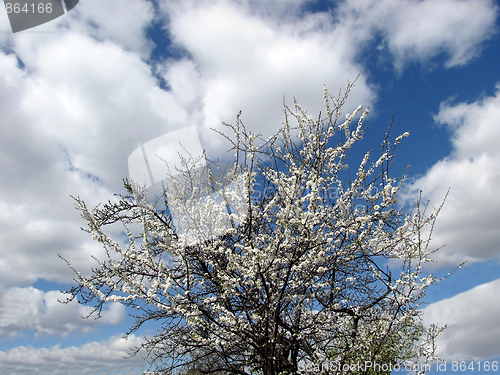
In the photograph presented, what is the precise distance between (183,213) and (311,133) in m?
2.67

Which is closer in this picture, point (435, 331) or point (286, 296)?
point (286, 296)

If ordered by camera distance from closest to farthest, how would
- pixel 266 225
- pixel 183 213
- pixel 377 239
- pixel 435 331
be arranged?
pixel 183 213, pixel 435 331, pixel 377 239, pixel 266 225

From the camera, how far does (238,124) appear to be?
200 inches

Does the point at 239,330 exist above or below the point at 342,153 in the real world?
below

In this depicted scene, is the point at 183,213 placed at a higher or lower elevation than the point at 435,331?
higher

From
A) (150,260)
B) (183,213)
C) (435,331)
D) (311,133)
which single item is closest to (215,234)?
(183,213)

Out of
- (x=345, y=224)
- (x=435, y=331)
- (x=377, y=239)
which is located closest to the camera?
(x=345, y=224)

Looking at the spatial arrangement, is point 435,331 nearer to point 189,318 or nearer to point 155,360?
point 189,318

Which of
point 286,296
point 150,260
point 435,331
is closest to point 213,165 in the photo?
point 150,260

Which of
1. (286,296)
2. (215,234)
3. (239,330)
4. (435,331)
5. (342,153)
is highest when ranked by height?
(342,153)

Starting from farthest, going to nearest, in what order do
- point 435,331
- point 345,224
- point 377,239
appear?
point 377,239
point 435,331
point 345,224

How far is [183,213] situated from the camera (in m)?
5.07

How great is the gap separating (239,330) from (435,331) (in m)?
3.62

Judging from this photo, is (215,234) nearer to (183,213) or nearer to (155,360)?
(183,213)
